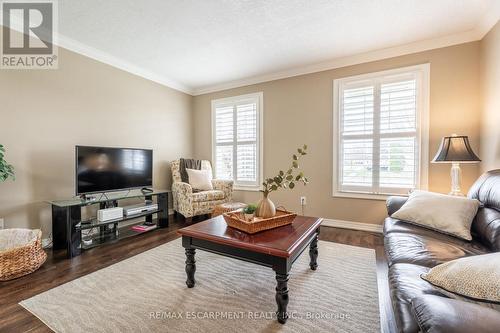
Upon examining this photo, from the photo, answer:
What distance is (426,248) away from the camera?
59.1 inches

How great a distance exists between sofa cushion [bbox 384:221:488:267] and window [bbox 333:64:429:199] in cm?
150

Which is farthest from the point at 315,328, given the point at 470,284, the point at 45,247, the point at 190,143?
the point at 190,143

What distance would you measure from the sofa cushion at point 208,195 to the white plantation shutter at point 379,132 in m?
1.87

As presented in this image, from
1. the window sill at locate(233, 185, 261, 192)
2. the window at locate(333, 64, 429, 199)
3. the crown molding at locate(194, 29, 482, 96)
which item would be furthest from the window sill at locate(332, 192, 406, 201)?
the crown molding at locate(194, 29, 482, 96)

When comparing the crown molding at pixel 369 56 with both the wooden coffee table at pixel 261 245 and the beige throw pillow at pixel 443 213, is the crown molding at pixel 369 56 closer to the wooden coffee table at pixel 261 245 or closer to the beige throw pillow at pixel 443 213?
the beige throw pillow at pixel 443 213

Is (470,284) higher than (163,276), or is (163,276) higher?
(470,284)

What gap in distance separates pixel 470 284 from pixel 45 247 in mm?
3676

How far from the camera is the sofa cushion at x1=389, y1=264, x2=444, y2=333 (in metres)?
0.88

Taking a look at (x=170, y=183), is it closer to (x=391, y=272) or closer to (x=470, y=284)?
(x=391, y=272)

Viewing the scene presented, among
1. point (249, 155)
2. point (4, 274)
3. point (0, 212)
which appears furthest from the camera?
point (249, 155)

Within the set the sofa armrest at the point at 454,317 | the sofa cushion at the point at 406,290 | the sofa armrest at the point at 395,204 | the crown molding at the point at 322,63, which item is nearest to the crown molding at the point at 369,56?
the crown molding at the point at 322,63

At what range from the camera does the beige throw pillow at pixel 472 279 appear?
80cm

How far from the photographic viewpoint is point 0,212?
237 cm

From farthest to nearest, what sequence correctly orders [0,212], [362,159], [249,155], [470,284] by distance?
[249,155], [362,159], [0,212], [470,284]
